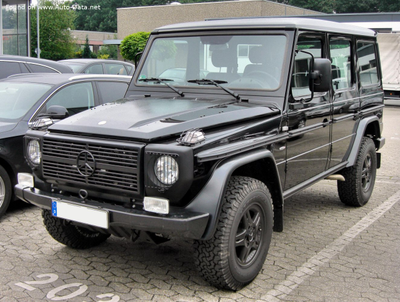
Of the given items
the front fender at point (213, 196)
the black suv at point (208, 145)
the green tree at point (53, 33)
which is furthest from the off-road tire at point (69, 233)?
the green tree at point (53, 33)

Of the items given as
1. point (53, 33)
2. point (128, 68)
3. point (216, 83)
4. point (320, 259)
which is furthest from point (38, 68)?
point (53, 33)

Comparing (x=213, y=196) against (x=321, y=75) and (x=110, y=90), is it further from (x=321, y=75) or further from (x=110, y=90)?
(x=110, y=90)

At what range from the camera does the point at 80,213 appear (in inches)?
150

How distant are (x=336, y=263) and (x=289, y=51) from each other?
2.01 metres

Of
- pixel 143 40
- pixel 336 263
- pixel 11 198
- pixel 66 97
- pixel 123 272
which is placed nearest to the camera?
pixel 123 272

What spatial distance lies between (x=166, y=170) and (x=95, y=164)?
0.59 m

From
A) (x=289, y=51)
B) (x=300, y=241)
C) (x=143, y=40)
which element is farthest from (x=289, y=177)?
(x=143, y=40)

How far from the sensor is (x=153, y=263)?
4613 millimetres

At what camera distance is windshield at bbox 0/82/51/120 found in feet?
20.0

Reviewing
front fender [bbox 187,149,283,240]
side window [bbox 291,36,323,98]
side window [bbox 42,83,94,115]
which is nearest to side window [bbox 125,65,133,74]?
side window [bbox 42,83,94,115]

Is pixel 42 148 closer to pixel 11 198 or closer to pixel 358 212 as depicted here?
pixel 11 198

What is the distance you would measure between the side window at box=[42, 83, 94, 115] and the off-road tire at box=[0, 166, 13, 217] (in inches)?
38.4

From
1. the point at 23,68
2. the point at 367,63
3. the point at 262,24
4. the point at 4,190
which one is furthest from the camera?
the point at 23,68

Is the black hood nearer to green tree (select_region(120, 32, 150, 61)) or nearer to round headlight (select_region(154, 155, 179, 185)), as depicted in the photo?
round headlight (select_region(154, 155, 179, 185))
